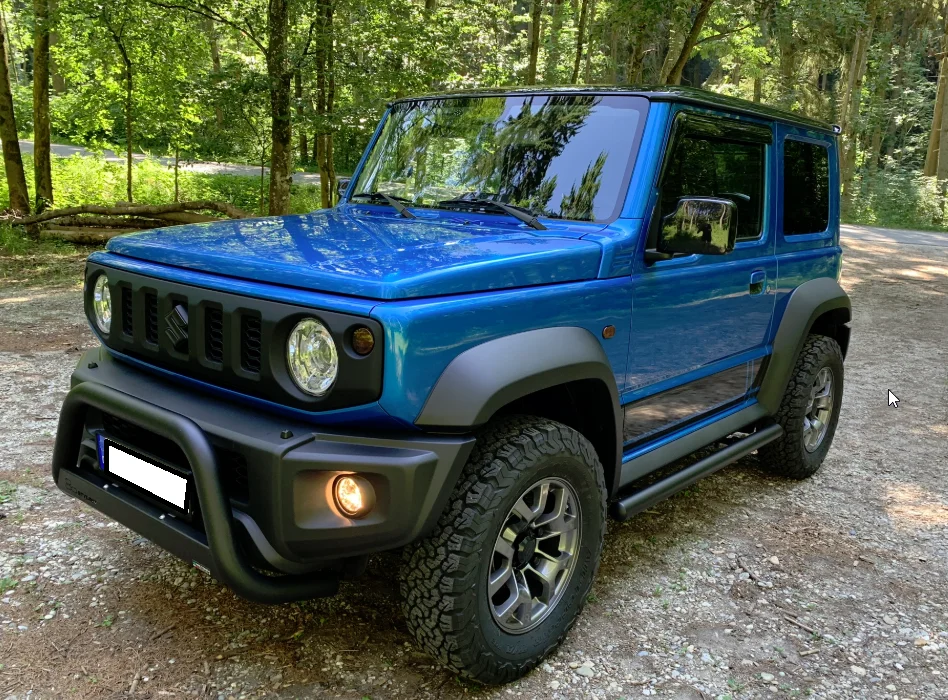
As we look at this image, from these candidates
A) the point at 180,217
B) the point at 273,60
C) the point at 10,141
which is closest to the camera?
the point at 273,60

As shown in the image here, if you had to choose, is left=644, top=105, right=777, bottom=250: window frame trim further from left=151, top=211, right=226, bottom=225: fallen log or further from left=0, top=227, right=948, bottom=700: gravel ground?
left=151, top=211, right=226, bottom=225: fallen log

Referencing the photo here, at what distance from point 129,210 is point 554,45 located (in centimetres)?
1290

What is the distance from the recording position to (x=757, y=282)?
12.1 ft

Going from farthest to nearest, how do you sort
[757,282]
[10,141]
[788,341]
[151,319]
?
[10,141], [788,341], [757,282], [151,319]

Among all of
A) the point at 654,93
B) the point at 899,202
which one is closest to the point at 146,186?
the point at 654,93

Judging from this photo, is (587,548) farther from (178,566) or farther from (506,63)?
(506,63)

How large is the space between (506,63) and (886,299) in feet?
49.1

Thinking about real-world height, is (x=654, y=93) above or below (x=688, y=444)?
above

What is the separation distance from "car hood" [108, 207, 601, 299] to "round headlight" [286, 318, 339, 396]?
0.40 ft

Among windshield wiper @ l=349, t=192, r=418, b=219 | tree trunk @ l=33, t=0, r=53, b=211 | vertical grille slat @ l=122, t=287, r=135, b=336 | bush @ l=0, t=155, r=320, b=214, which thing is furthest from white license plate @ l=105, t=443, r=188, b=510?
bush @ l=0, t=155, r=320, b=214

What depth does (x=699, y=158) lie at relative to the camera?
325cm

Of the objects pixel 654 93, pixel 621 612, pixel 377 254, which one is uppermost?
pixel 654 93

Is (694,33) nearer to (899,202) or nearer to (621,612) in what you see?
(621,612)

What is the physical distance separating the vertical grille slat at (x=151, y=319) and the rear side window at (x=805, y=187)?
2952 millimetres
